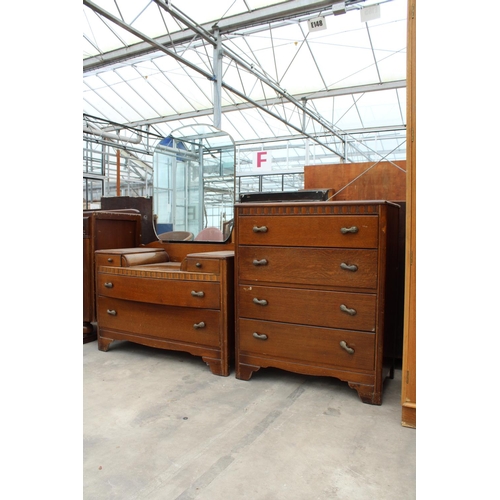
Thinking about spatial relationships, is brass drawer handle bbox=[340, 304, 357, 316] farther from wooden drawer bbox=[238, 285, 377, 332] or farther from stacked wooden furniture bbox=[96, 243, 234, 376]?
stacked wooden furniture bbox=[96, 243, 234, 376]

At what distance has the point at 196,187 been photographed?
3283 millimetres

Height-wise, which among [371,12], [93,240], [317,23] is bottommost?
[93,240]

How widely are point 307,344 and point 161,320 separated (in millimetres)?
915

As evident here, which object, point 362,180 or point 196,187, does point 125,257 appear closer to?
point 196,187

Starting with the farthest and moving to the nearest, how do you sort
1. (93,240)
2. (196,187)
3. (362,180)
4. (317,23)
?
(317,23) < (196,187) < (362,180) < (93,240)

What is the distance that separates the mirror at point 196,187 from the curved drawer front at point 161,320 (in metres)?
0.76

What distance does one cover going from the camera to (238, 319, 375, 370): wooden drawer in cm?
183

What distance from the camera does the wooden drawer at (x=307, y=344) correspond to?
6.02 feet

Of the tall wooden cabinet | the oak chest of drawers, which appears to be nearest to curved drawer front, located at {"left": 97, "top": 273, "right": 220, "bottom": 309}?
the oak chest of drawers

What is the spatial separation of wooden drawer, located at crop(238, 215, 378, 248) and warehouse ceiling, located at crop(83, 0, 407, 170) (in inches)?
116

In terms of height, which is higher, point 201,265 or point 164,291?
point 201,265

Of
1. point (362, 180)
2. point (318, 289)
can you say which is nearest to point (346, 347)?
point (318, 289)
